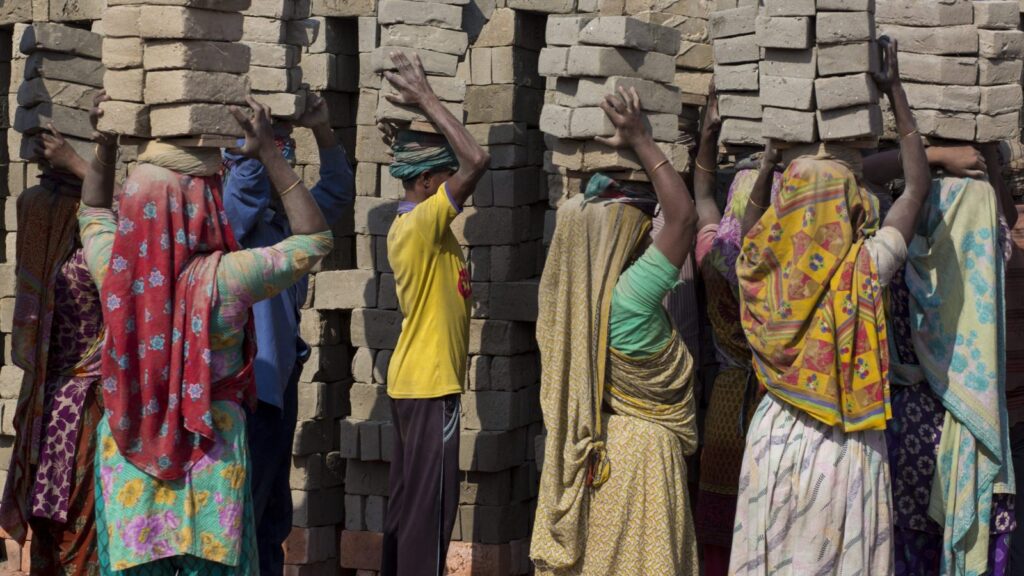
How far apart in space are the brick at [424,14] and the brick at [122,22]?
1339 millimetres

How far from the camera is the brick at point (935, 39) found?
6.42 meters

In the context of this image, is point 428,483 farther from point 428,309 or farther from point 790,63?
point 790,63

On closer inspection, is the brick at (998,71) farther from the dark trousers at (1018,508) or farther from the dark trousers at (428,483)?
the dark trousers at (428,483)

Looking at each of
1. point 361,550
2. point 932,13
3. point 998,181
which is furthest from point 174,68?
point 998,181

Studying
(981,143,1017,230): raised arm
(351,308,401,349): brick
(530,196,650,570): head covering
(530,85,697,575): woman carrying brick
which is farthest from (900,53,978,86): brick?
(351,308,401,349): brick

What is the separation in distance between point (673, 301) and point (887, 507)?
177 cm

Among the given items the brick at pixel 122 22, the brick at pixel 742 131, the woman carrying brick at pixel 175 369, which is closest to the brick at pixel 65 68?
the brick at pixel 122 22

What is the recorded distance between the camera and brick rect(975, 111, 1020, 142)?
21.1 feet

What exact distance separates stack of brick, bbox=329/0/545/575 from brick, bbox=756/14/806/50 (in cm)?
209

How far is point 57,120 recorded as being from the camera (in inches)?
288

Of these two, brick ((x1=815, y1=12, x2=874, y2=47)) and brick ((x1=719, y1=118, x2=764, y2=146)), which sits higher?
brick ((x1=815, y1=12, x2=874, y2=47))

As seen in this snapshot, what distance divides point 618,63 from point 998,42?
150cm

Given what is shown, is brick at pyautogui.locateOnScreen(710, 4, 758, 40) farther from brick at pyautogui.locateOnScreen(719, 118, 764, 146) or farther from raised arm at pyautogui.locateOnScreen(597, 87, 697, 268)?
raised arm at pyautogui.locateOnScreen(597, 87, 697, 268)

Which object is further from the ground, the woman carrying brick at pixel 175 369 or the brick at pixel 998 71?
the brick at pixel 998 71
